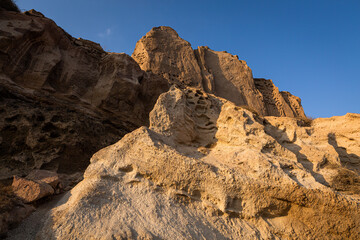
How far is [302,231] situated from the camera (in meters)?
3.32

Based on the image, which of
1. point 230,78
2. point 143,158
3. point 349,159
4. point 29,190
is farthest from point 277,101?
point 29,190

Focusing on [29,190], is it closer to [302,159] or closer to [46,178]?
[46,178]

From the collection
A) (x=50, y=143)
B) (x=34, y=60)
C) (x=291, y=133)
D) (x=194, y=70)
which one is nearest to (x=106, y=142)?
(x=50, y=143)

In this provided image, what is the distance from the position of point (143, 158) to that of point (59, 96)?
5348 millimetres

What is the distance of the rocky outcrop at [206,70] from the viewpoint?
11.8 metres

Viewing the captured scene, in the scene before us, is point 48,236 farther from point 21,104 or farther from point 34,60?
point 34,60

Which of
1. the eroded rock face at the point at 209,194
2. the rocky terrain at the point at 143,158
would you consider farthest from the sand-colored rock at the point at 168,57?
the eroded rock face at the point at 209,194

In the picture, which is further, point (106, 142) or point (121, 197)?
point (106, 142)

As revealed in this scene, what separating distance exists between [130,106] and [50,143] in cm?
333

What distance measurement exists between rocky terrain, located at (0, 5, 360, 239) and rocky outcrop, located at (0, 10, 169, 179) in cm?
4

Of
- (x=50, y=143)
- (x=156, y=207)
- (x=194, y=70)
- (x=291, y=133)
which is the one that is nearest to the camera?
(x=156, y=207)

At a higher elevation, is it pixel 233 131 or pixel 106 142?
pixel 233 131

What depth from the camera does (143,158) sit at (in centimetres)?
378

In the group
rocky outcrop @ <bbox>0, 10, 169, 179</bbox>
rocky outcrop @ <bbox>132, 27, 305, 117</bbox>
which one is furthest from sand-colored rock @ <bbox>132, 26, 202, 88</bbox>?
rocky outcrop @ <bbox>0, 10, 169, 179</bbox>
